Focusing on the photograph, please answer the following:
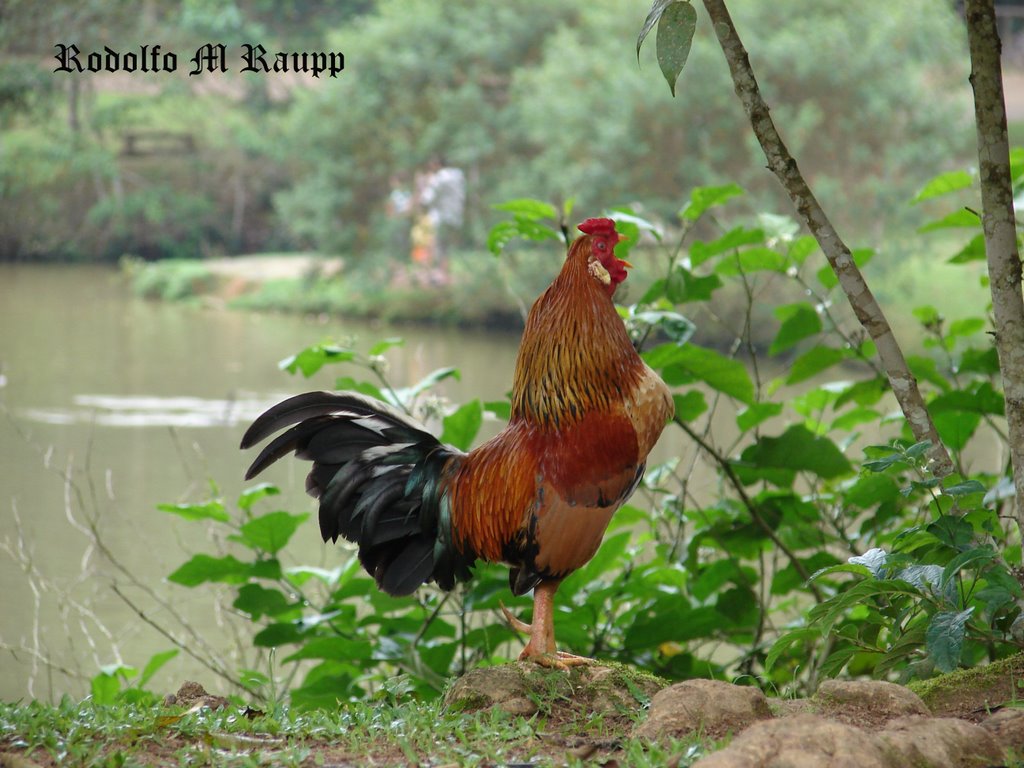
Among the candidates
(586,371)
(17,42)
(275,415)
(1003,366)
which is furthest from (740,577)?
(17,42)

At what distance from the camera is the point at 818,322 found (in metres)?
2.45

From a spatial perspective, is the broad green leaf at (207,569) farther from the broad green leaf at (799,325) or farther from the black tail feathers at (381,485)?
the broad green leaf at (799,325)

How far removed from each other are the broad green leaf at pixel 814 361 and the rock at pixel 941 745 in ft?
3.73

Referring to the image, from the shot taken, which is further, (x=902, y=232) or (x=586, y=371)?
(x=902, y=232)

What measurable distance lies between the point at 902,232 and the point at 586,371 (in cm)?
871

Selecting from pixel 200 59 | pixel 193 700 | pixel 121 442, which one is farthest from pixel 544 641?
pixel 200 59

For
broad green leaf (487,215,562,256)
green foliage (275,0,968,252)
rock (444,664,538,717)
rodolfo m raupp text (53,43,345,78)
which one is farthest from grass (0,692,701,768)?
green foliage (275,0,968,252)

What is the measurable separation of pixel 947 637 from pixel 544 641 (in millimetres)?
670

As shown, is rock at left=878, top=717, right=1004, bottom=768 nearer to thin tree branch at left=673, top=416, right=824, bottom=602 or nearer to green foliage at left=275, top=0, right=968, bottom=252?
thin tree branch at left=673, top=416, right=824, bottom=602

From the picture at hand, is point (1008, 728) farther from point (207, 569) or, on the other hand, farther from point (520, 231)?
point (207, 569)

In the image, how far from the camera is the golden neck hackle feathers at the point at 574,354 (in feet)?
6.05

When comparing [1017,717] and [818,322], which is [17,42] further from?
[1017,717]

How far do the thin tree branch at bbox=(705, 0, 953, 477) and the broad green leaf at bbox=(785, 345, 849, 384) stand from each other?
0.73 m

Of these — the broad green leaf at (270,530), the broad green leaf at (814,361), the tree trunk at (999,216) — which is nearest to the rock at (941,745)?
the tree trunk at (999,216)
